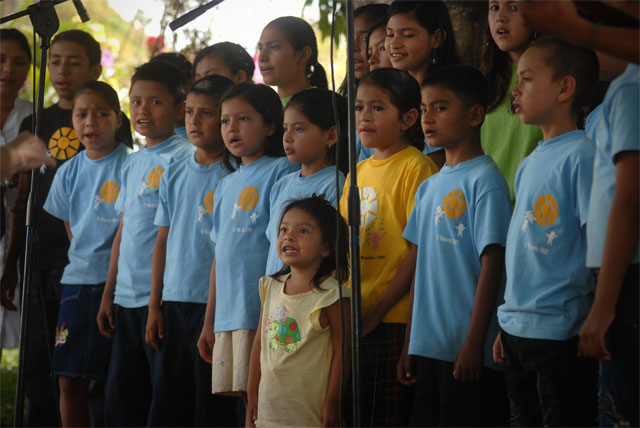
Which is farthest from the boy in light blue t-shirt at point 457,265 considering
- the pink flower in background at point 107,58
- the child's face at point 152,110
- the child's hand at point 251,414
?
the pink flower in background at point 107,58

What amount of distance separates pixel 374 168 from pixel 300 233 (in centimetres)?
35

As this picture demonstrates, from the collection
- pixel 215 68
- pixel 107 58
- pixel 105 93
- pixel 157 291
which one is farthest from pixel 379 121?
pixel 107 58

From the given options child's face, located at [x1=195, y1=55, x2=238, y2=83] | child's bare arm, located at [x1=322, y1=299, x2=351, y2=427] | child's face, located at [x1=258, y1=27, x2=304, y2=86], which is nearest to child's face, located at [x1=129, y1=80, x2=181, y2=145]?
child's face, located at [x1=195, y1=55, x2=238, y2=83]

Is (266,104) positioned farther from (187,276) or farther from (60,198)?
(60,198)

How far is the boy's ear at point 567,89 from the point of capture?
2469 millimetres

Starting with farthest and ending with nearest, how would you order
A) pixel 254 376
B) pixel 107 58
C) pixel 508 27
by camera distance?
pixel 107 58 → pixel 254 376 → pixel 508 27

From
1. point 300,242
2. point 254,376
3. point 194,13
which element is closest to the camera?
point 194,13

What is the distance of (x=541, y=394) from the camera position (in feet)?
7.69

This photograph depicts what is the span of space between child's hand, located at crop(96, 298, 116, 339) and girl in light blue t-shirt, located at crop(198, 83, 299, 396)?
2.14 feet

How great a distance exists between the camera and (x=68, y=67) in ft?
14.9

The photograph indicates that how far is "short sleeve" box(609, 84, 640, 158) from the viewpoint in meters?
2.20

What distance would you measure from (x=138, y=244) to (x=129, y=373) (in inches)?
21.9

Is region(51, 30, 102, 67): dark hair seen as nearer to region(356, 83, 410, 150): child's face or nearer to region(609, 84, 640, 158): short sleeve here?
region(356, 83, 410, 150): child's face

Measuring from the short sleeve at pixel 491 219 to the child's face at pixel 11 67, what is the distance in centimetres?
311
